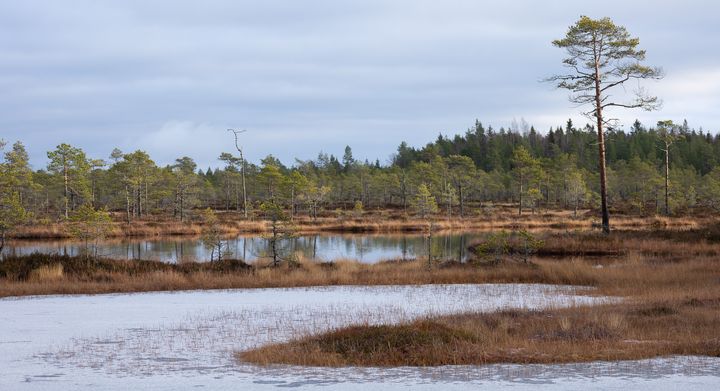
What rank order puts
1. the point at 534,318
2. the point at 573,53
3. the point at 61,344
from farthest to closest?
the point at 573,53 < the point at 534,318 < the point at 61,344

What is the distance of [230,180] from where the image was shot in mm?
97250

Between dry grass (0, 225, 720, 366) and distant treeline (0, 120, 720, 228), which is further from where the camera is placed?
distant treeline (0, 120, 720, 228)

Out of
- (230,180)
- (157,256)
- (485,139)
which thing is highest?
(485,139)

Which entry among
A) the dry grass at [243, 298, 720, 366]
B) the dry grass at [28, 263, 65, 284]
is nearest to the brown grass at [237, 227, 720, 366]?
the dry grass at [243, 298, 720, 366]

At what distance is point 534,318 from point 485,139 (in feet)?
504

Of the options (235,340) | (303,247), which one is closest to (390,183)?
(303,247)

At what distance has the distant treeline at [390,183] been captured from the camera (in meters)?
69.9

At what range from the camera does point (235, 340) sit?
1144 centimetres

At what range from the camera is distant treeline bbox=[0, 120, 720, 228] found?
69.9 metres

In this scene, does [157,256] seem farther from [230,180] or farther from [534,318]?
[230,180]

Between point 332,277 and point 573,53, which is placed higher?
point 573,53

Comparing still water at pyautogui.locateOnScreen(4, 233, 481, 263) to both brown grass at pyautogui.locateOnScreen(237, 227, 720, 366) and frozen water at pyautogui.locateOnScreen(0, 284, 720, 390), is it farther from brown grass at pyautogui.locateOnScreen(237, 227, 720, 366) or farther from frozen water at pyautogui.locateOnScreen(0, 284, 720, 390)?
brown grass at pyautogui.locateOnScreen(237, 227, 720, 366)

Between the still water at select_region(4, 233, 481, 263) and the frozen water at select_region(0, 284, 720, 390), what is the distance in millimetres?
A: 15270

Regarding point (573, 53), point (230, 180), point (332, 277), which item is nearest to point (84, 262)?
point (332, 277)
